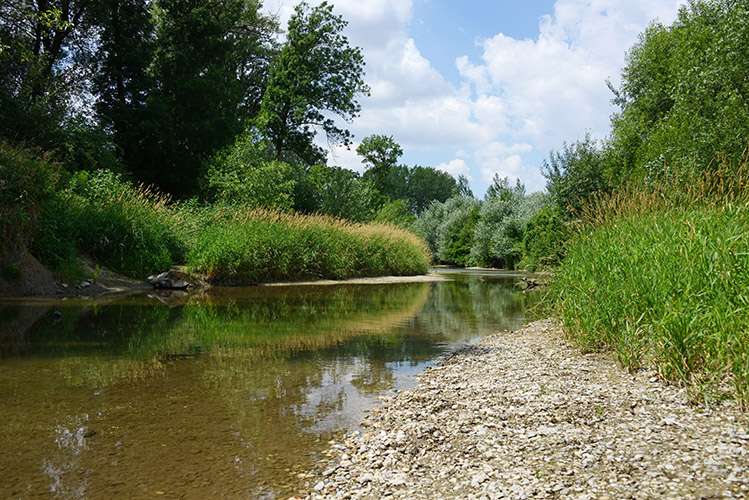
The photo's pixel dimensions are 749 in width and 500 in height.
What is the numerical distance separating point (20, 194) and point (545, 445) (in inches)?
521

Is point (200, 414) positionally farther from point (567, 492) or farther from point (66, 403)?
point (567, 492)

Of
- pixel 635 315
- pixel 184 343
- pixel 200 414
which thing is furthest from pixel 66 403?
pixel 635 315

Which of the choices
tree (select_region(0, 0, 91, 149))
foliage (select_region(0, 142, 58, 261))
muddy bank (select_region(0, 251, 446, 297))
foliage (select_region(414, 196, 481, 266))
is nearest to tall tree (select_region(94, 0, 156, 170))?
tree (select_region(0, 0, 91, 149))

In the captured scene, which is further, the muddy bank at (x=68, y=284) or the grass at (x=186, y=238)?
the grass at (x=186, y=238)

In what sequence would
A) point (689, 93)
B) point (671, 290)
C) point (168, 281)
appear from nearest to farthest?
point (671, 290) → point (168, 281) → point (689, 93)

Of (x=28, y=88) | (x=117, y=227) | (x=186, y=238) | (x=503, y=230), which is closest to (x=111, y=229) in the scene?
(x=117, y=227)

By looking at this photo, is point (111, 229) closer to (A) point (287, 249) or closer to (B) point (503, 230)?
(A) point (287, 249)

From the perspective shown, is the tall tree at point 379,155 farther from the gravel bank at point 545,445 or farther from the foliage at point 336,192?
the gravel bank at point 545,445

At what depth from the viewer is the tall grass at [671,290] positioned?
3.98 m

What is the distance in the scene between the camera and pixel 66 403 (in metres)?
4.52

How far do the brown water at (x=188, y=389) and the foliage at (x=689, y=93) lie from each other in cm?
759

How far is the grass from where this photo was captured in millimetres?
15016

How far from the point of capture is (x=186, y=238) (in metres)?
18.2

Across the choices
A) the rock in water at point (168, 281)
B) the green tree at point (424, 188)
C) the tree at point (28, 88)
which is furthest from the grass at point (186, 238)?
the green tree at point (424, 188)
